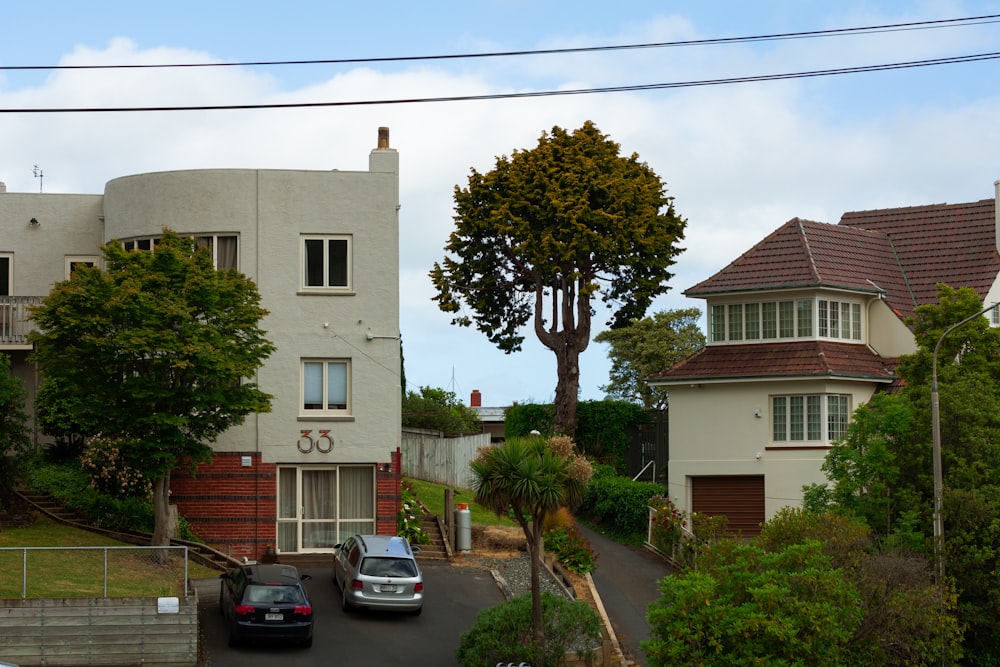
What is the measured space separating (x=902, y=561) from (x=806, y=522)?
7.38 feet

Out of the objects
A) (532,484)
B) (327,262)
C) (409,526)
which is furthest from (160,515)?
(532,484)

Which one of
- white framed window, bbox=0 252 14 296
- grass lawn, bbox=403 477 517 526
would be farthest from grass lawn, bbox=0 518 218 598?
white framed window, bbox=0 252 14 296

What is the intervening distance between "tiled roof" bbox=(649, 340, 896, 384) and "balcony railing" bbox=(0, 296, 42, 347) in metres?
19.8

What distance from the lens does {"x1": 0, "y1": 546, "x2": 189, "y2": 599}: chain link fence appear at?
88.9 ft

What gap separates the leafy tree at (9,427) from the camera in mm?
34906

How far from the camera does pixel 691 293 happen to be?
45.1m

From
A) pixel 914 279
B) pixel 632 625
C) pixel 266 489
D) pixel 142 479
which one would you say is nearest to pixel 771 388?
pixel 914 279

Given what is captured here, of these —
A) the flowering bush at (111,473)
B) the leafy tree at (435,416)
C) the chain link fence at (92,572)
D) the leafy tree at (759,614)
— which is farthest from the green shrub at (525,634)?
the leafy tree at (435,416)

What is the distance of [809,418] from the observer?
1686 inches

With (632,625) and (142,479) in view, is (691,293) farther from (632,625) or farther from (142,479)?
(142,479)

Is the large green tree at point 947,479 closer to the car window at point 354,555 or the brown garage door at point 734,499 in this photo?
the brown garage door at point 734,499

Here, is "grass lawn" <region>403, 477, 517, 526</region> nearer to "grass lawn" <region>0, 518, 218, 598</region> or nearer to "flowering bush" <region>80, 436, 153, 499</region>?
"flowering bush" <region>80, 436, 153, 499</region>

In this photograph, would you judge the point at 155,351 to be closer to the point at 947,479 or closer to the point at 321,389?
the point at 321,389

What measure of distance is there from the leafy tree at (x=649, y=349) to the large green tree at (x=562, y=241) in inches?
722
